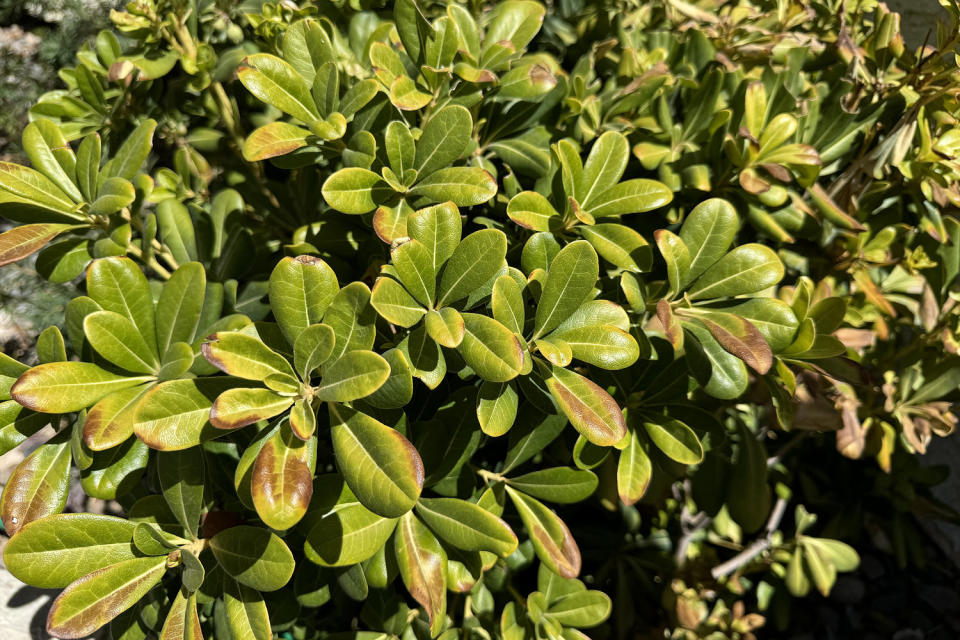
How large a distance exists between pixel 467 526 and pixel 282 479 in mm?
274

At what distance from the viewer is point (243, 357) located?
32.0 inches

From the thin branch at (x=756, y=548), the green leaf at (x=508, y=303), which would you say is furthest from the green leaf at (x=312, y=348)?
the thin branch at (x=756, y=548)

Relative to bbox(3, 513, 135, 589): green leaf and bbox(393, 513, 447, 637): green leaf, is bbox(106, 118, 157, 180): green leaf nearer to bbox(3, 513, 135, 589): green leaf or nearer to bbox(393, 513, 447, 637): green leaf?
bbox(3, 513, 135, 589): green leaf

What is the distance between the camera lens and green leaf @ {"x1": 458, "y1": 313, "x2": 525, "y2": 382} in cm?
79

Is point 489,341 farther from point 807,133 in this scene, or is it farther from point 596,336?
point 807,133

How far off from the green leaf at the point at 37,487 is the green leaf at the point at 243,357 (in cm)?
34

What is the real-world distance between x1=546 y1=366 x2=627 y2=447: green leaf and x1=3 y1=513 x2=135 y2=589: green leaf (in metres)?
0.62

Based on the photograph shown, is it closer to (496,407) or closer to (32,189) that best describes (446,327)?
(496,407)

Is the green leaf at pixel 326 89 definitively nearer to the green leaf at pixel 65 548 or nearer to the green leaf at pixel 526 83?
the green leaf at pixel 526 83

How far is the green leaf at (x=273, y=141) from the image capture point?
0.95 metres

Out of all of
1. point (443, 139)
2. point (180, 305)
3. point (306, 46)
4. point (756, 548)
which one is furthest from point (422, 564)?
point (756, 548)

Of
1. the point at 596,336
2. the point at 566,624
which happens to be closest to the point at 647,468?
the point at 596,336

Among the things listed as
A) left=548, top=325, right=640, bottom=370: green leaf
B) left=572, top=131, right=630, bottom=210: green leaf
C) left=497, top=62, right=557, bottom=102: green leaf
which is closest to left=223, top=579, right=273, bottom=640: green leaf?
left=548, top=325, right=640, bottom=370: green leaf

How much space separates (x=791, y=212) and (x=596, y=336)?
0.69 metres
